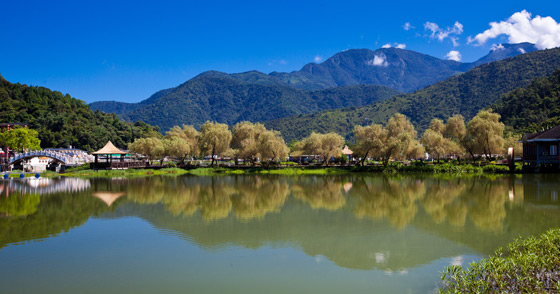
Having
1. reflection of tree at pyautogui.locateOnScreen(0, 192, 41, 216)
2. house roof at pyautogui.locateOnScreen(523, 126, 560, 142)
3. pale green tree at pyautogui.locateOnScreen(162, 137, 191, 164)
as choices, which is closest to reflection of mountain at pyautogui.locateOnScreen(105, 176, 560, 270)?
reflection of tree at pyautogui.locateOnScreen(0, 192, 41, 216)

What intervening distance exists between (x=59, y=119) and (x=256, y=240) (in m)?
84.5

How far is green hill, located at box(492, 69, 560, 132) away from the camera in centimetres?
7306

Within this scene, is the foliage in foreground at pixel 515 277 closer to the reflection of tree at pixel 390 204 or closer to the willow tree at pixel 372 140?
the reflection of tree at pixel 390 204

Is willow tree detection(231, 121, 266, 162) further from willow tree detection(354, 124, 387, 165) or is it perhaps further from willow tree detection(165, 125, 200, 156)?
willow tree detection(354, 124, 387, 165)

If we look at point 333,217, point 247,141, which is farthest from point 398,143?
point 333,217

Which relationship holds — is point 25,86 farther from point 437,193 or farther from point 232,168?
point 437,193

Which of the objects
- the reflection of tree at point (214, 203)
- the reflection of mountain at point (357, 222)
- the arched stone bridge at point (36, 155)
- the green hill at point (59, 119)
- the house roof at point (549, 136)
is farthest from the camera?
the green hill at point (59, 119)

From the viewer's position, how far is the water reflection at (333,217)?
12531mm

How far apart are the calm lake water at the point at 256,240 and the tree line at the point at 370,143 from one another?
23.0 meters

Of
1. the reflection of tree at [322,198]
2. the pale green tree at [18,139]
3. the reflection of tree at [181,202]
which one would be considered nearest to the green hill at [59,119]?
the pale green tree at [18,139]

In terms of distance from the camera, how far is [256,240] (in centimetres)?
1350

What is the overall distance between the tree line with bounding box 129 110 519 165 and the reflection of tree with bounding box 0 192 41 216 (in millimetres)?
27040

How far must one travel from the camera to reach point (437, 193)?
84.8ft

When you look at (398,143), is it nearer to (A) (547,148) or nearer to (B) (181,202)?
(A) (547,148)
